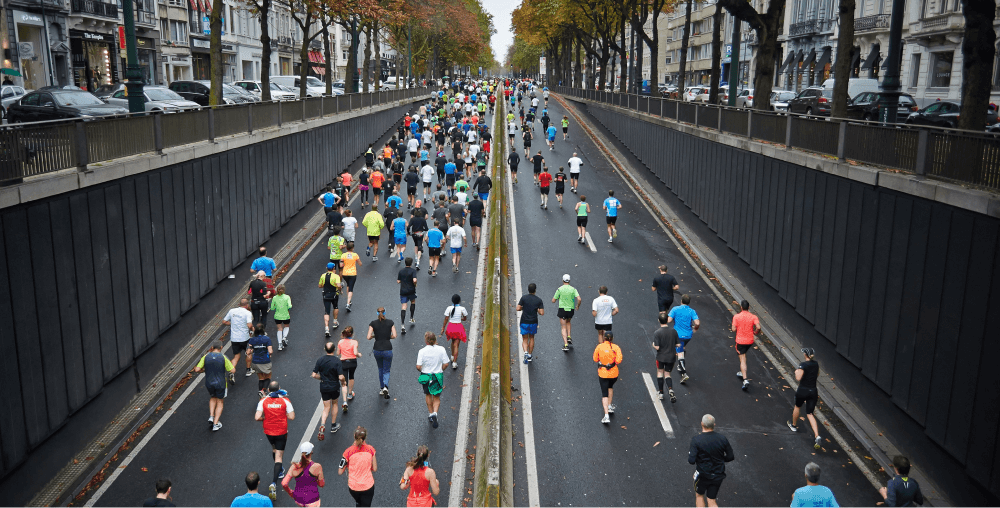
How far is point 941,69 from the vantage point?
43.2m

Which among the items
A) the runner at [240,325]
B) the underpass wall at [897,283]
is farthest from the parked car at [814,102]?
the runner at [240,325]

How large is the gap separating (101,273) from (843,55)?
17397 millimetres

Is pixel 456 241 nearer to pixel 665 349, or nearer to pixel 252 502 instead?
pixel 665 349

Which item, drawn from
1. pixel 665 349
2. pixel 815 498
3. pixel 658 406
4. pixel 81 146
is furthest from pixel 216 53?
pixel 815 498

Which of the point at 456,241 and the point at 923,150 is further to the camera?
the point at 456,241

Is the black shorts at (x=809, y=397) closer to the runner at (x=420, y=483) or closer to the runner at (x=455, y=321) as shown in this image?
the runner at (x=455, y=321)

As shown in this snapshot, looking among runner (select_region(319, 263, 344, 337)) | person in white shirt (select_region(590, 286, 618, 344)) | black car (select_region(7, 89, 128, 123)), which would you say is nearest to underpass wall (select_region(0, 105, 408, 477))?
runner (select_region(319, 263, 344, 337))

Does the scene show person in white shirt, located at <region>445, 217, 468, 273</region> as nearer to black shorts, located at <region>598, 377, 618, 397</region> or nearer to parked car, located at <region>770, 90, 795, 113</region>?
black shorts, located at <region>598, 377, 618, 397</region>

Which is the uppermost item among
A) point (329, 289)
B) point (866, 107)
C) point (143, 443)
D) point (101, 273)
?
point (866, 107)

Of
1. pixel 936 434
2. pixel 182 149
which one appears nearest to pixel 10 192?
pixel 182 149

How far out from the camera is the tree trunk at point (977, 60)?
14766mm

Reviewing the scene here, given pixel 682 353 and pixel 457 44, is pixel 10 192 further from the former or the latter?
pixel 457 44

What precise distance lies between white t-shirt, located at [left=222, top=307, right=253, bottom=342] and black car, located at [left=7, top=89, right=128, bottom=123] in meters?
11.3

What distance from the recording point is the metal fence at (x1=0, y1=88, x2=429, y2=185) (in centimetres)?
1048
